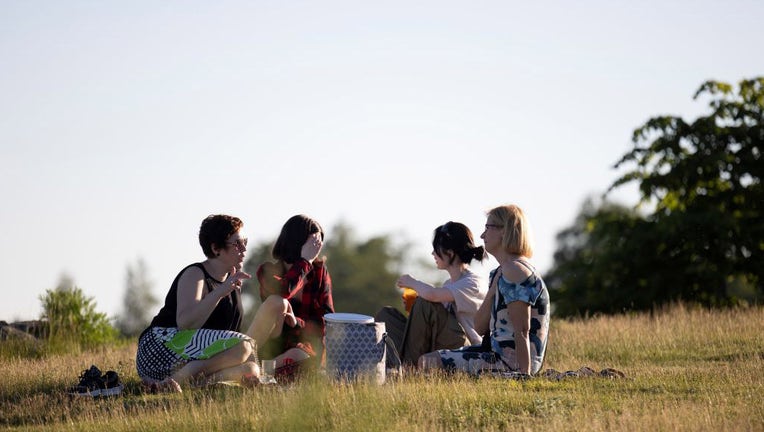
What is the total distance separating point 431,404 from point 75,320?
11206 millimetres

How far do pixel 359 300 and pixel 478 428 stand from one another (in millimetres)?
62819

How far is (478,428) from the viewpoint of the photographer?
847cm

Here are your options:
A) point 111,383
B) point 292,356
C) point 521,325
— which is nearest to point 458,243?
point 521,325

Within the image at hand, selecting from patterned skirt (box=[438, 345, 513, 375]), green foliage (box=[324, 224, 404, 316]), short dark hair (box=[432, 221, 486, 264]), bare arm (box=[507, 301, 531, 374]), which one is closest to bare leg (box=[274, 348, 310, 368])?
patterned skirt (box=[438, 345, 513, 375])

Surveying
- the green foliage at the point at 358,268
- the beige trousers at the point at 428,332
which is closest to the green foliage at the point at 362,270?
the green foliage at the point at 358,268

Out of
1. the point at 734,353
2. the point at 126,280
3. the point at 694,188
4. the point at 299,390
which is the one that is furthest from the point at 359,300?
the point at 299,390

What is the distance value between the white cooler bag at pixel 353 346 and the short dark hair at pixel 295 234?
1074 millimetres

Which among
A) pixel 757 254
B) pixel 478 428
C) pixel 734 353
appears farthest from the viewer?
pixel 757 254

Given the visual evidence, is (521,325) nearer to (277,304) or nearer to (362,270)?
(277,304)

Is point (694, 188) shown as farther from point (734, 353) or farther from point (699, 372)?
point (699, 372)

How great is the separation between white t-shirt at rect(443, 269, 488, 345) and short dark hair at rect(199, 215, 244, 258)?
2329mm

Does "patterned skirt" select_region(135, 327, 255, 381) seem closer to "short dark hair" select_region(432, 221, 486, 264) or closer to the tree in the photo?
"short dark hair" select_region(432, 221, 486, 264)

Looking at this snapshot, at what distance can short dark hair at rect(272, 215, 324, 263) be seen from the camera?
35.2ft

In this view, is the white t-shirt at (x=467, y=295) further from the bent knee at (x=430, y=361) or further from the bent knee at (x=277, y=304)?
the bent knee at (x=277, y=304)
